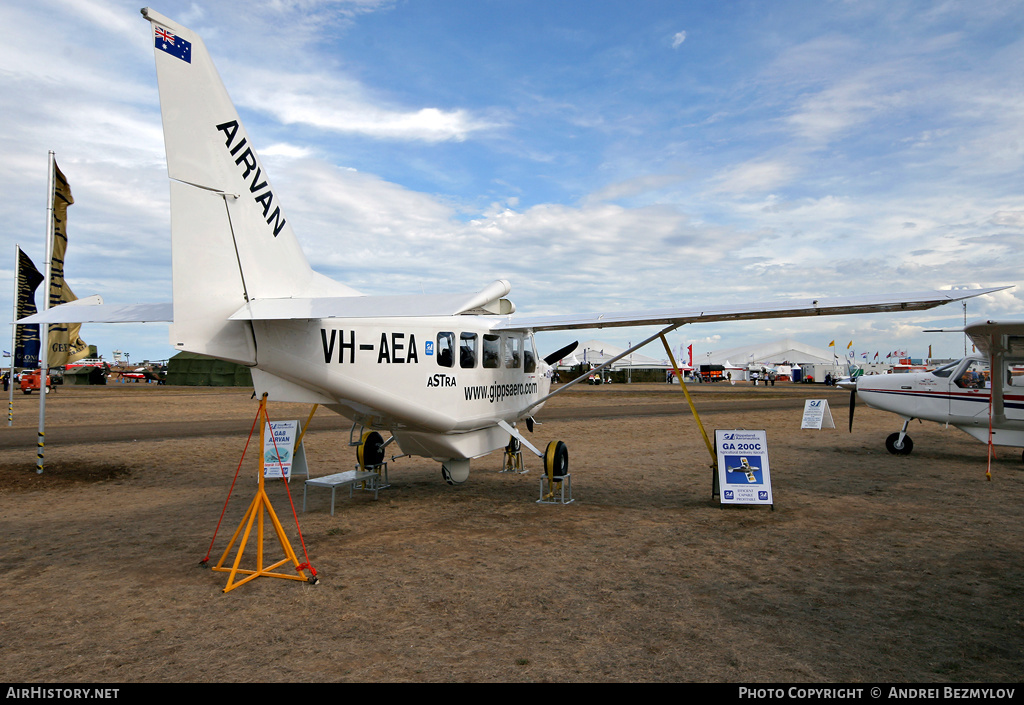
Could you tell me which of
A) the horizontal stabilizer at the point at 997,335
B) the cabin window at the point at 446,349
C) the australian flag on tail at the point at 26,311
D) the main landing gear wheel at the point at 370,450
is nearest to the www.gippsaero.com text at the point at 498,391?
the cabin window at the point at 446,349

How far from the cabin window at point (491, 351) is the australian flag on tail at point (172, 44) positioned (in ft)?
19.5

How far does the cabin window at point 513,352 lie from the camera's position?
36.1 ft

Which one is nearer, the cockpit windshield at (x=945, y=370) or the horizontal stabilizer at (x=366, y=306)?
the horizontal stabilizer at (x=366, y=306)

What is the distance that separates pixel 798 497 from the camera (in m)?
10.3

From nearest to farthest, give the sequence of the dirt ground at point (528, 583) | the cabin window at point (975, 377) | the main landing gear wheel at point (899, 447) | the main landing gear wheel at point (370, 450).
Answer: the dirt ground at point (528, 583)
the main landing gear wheel at point (370, 450)
the cabin window at point (975, 377)
the main landing gear wheel at point (899, 447)

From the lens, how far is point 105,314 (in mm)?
7992

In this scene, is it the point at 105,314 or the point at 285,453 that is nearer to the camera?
the point at 105,314

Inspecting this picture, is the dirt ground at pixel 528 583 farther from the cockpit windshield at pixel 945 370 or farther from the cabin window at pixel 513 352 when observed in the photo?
the cockpit windshield at pixel 945 370

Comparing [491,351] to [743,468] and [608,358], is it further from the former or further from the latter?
[608,358]

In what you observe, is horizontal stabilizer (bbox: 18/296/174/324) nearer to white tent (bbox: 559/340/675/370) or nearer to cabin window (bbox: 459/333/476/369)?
cabin window (bbox: 459/333/476/369)

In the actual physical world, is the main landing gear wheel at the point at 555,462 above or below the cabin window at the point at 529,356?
below

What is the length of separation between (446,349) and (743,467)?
17.1ft
